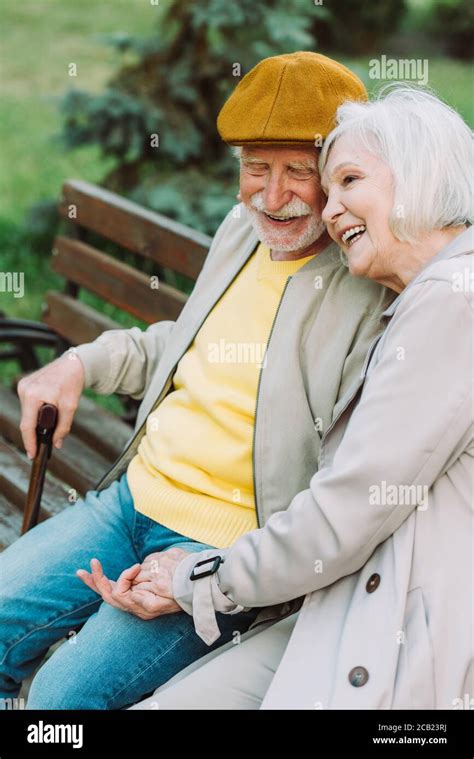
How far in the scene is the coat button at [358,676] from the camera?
6.28 feet

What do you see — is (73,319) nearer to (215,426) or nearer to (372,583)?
(215,426)

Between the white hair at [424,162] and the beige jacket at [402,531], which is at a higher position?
the white hair at [424,162]

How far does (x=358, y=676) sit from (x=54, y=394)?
116 cm

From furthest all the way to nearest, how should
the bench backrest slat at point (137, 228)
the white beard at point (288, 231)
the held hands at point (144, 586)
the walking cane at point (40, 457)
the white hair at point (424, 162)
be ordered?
the bench backrest slat at point (137, 228)
the walking cane at point (40, 457)
the white beard at point (288, 231)
the held hands at point (144, 586)
the white hair at point (424, 162)

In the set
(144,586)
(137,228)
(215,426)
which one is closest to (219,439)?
(215,426)

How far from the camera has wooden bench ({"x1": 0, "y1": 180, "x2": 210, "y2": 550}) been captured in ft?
10.9

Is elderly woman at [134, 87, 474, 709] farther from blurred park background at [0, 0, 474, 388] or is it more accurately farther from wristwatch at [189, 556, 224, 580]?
blurred park background at [0, 0, 474, 388]

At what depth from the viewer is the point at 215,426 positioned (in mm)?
2518

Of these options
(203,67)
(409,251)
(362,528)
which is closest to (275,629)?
(362,528)

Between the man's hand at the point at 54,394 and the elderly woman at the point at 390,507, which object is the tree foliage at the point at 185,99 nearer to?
the man's hand at the point at 54,394

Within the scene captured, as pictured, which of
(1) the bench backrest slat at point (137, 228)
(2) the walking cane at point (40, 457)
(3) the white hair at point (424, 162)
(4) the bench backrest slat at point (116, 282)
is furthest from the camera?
(4) the bench backrest slat at point (116, 282)

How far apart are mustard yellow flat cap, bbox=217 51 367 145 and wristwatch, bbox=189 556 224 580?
92 cm

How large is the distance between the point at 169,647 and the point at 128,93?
14.0 feet

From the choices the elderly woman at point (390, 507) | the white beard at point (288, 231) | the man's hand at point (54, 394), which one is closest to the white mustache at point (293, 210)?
the white beard at point (288, 231)
